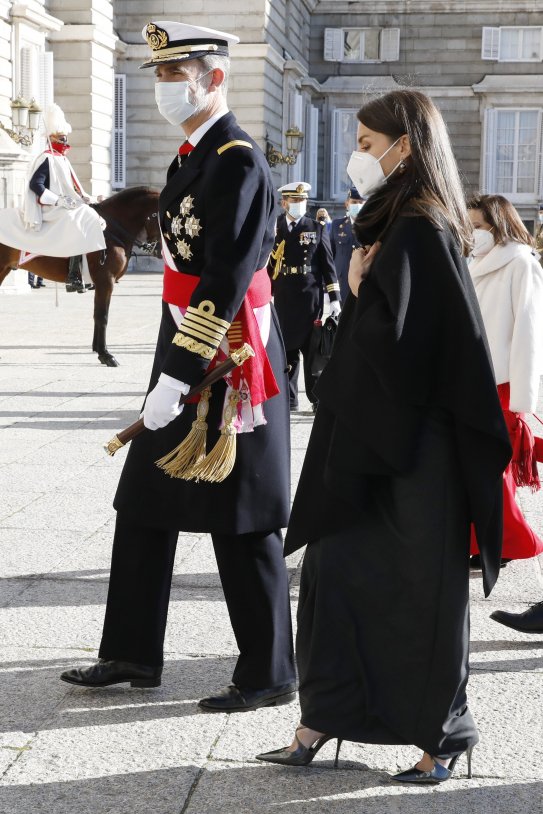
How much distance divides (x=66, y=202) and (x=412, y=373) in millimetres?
9276

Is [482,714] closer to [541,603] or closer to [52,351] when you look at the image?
[541,603]

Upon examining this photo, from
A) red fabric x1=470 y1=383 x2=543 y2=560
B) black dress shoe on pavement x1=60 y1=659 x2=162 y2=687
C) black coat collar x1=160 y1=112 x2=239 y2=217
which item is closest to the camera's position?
black coat collar x1=160 y1=112 x2=239 y2=217

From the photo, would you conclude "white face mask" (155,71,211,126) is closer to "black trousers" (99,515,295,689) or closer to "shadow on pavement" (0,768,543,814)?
"black trousers" (99,515,295,689)

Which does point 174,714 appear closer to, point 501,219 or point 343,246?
point 501,219

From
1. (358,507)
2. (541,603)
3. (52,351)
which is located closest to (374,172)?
(358,507)

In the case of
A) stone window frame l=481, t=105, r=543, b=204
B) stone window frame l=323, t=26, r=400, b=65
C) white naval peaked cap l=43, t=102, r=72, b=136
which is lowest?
white naval peaked cap l=43, t=102, r=72, b=136

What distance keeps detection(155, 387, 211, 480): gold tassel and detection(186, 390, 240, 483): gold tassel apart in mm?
18

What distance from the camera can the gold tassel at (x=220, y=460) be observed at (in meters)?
3.26

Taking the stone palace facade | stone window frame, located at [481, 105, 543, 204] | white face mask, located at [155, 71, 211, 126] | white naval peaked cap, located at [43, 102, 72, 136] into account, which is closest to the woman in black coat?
white face mask, located at [155, 71, 211, 126]

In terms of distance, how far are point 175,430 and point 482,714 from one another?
1.12 metres

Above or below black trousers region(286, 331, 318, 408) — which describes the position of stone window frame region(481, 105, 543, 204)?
above

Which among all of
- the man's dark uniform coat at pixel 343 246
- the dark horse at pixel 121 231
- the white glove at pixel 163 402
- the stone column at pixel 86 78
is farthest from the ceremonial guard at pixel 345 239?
the stone column at pixel 86 78

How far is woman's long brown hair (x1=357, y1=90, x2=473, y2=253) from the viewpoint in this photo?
9.21 feet

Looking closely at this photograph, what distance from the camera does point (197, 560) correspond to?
493cm
